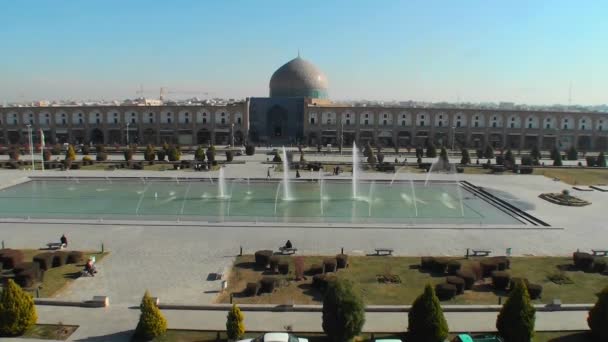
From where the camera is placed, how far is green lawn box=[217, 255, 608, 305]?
11.8m

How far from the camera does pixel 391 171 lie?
34.5 metres

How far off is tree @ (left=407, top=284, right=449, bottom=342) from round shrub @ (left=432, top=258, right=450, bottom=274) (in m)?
4.22

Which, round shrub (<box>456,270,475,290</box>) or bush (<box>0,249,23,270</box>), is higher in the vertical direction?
bush (<box>0,249,23,270</box>)

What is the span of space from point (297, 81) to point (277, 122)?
492 centimetres

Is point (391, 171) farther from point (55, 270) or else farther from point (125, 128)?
point (125, 128)

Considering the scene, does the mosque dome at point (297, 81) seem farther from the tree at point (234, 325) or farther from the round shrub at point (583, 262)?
the tree at point (234, 325)

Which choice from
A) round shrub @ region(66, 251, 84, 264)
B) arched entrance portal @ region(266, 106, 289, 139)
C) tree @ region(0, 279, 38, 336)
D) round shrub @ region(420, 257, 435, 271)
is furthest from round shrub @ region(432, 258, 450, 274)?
arched entrance portal @ region(266, 106, 289, 139)

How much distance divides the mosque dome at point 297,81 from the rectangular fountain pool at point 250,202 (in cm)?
2753

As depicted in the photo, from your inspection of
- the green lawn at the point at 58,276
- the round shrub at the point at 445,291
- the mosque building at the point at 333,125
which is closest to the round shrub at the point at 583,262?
the round shrub at the point at 445,291

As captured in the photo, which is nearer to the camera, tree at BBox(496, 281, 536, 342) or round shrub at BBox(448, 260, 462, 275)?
tree at BBox(496, 281, 536, 342)

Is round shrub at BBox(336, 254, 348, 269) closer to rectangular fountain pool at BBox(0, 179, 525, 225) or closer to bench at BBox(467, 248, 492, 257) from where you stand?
bench at BBox(467, 248, 492, 257)

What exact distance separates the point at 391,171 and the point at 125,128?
103ft

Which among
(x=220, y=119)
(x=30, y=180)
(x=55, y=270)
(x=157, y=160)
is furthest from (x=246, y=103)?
(x=55, y=270)

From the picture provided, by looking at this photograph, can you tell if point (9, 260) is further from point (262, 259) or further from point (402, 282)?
point (402, 282)
